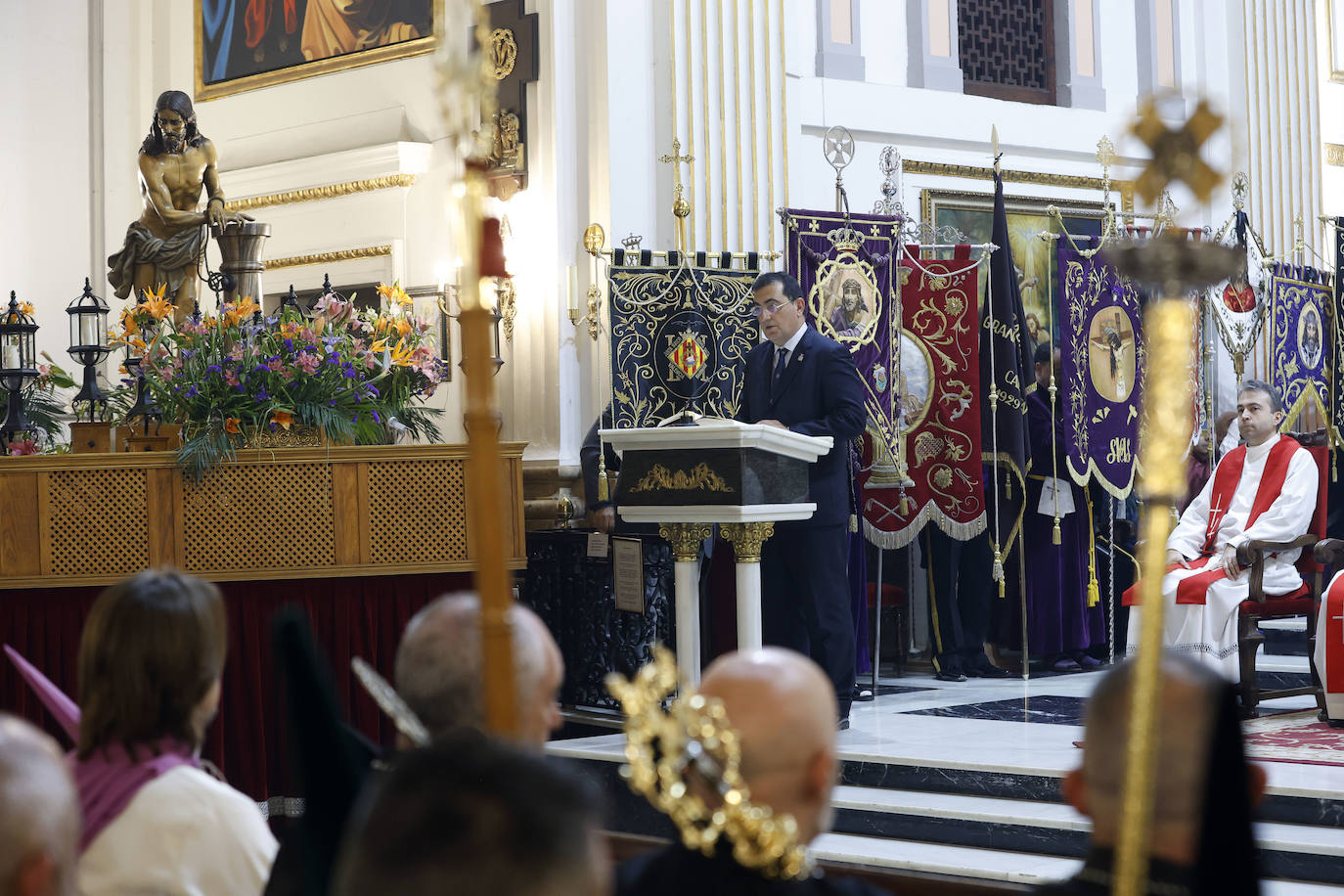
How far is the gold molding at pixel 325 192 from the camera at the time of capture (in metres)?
9.72

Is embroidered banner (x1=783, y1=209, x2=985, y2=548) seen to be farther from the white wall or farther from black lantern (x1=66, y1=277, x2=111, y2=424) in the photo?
black lantern (x1=66, y1=277, x2=111, y2=424)

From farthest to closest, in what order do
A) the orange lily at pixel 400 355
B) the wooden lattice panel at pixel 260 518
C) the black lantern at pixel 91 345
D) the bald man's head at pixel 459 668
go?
the black lantern at pixel 91 345
the orange lily at pixel 400 355
the wooden lattice panel at pixel 260 518
the bald man's head at pixel 459 668

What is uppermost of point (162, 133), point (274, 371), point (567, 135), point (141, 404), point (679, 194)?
point (567, 135)

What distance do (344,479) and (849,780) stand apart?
2285mm

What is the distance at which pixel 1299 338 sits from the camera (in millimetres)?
8492

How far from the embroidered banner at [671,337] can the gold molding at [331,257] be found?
274 cm

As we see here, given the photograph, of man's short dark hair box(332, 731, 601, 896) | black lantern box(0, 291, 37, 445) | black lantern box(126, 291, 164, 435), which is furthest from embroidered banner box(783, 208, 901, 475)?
man's short dark hair box(332, 731, 601, 896)

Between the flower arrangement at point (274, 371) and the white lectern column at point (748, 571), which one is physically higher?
the flower arrangement at point (274, 371)

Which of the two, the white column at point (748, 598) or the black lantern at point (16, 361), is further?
the black lantern at point (16, 361)

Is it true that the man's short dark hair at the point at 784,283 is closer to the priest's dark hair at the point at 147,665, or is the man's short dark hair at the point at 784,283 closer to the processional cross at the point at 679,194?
the processional cross at the point at 679,194

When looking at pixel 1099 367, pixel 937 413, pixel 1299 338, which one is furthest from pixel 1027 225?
pixel 937 413

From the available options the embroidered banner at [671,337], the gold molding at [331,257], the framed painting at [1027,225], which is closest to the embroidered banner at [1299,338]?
the framed painting at [1027,225]

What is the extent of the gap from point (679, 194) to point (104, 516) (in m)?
3.36

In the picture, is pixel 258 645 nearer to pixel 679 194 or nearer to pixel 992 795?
pixel 992 795
